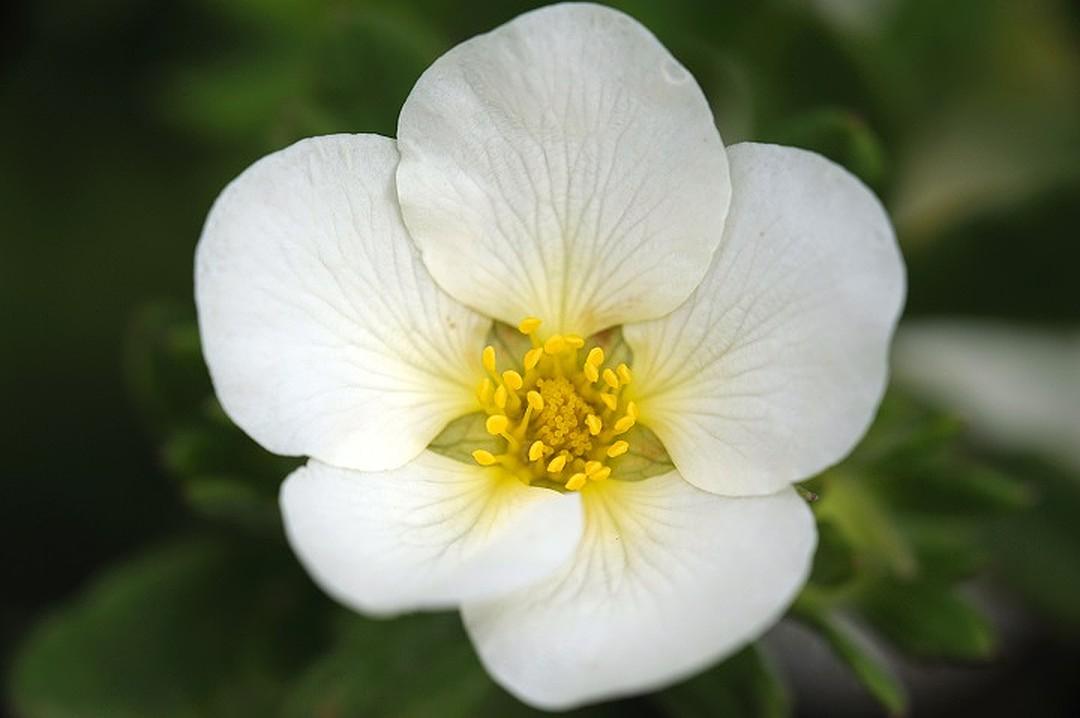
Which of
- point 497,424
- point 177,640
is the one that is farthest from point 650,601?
point 177,640

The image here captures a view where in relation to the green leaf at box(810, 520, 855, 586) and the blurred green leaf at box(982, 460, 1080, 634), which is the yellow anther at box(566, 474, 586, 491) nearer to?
the green leaf at box(810, 520, 855, 586)

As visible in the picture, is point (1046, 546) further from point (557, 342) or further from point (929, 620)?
point (557, 342)

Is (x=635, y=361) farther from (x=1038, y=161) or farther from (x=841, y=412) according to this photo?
(x=1038, y=161)

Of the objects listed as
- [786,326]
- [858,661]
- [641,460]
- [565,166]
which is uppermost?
[565,166]

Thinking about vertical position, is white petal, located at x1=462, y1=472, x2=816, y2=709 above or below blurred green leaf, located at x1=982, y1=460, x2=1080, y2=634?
above

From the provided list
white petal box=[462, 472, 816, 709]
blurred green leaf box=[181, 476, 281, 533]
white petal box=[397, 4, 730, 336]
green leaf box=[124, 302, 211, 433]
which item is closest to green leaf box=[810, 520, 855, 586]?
white petal box=[462, 472, 816, 709]

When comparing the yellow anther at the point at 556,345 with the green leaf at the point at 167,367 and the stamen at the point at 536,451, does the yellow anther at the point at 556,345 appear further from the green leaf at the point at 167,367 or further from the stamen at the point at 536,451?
the green leaf at the point at 167,367

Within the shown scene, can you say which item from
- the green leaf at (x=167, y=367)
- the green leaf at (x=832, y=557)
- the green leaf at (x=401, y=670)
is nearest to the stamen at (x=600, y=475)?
the green leaf at (x=832, y=557)

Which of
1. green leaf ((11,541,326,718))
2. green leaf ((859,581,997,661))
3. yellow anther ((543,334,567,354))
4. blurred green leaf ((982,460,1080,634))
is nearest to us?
yellow anther ((543,334,567,354))
